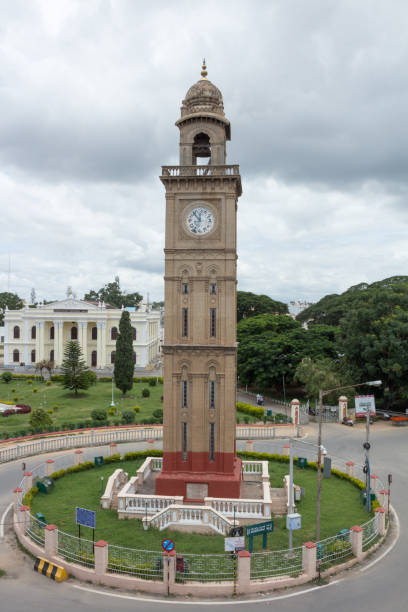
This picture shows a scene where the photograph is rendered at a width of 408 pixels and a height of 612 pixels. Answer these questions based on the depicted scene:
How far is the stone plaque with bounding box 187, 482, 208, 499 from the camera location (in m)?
23.0

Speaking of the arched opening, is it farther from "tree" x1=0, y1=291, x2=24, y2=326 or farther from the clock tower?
"tree" x1=0, y1=291, x2=24, y2=326

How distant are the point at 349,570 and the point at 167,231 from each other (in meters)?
17.0

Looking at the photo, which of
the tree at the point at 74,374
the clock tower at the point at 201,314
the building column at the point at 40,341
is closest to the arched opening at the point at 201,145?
the clock tower at the point at 201,314

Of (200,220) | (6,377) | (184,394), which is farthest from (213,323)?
(6,377)

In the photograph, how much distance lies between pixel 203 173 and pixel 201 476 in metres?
15.4

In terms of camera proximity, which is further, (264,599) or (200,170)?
(200,170)

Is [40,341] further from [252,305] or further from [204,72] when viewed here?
[204,72]

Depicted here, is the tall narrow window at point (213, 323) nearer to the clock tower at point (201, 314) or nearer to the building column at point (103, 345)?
the clock tower at point (201, 314)

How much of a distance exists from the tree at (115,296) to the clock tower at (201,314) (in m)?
118

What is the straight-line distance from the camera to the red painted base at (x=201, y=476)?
22.9 meters

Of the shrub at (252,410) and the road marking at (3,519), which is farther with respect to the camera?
the shrub at (252,410)

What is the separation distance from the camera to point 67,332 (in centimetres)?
8331

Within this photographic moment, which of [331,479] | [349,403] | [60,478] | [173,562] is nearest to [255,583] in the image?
[173,562]

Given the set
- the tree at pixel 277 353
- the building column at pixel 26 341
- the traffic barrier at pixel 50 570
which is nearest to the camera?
the traffic barrier at pixel 50 570
